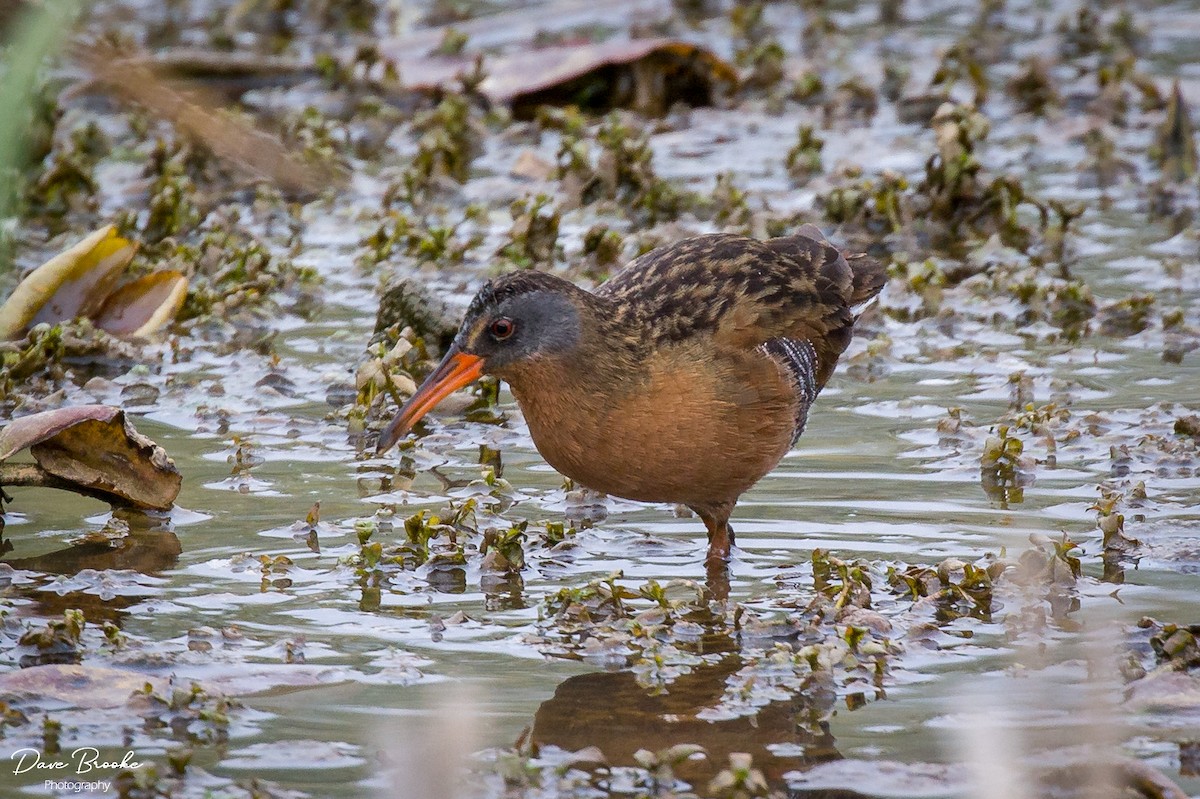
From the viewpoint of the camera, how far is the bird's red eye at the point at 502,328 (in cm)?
489

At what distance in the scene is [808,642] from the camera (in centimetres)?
435

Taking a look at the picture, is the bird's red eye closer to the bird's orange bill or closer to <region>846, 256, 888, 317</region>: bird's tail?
the bird's orange bill

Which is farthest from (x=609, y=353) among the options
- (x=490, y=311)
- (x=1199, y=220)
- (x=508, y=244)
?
(x=1199, y=220)

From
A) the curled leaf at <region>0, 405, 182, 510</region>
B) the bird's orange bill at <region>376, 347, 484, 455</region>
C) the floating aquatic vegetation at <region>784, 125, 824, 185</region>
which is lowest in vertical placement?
the curled leaf at <region>0, 405, 182, 510</region>

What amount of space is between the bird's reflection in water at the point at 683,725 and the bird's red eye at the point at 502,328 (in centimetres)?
115

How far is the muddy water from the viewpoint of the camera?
3781 millimetres

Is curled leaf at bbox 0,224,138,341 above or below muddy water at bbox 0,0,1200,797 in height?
above

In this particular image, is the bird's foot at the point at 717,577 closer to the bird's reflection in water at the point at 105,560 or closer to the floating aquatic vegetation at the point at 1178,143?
the bird's reflection in water at the point at 105,560

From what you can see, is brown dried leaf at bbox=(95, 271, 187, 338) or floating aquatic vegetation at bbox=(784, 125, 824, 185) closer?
brown dried leaf at bbox=(95, 271, 187, 338)

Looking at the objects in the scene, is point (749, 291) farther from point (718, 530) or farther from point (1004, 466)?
point (1004, 466)

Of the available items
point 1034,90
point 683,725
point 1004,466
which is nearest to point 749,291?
point 1004,466

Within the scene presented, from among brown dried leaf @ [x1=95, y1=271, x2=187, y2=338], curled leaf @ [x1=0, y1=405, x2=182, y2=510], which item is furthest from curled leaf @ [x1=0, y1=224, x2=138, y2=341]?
curled leaf @ [x1=0, y1=405, x2=182, y2=510]

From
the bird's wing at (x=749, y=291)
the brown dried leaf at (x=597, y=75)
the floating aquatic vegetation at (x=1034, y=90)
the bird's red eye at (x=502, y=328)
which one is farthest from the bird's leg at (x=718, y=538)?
the floating aquatic vegetation at (x=1034, y=90)

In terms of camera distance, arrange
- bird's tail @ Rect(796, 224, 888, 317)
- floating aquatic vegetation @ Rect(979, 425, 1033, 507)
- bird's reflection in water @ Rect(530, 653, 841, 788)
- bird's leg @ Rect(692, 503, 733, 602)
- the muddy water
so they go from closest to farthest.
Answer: bird's reflection in water @ Rect(530, 653, 841, 788)
the muddy water
bird's leg @ Rect(692, 503, 733, 602)
floating aquatic vegetation @ Rect(979, 425, 1033, 507)
bird's tail @ Rect(796, 224, 888, 317)
